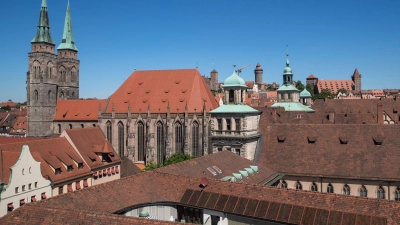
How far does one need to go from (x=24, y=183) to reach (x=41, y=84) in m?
58.7

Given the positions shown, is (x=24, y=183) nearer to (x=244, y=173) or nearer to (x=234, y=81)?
(x=244, y=173)

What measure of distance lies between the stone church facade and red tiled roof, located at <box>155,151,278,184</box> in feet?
215

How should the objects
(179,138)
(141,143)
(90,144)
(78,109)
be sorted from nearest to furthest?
(90,144)
(179,138)
(141,143)
(78,109)

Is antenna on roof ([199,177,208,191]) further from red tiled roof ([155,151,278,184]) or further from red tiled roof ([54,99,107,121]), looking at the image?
red tiled roof ([54,99,107,121])

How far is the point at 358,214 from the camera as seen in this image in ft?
63.6

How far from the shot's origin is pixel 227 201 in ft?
76.1

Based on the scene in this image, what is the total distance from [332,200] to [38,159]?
3363 centimetres

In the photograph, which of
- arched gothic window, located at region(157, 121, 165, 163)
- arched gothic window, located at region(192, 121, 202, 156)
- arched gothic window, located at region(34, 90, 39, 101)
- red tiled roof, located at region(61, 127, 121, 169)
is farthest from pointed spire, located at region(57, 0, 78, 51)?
arched gothic window, located at region(192, 121, 202, 156)

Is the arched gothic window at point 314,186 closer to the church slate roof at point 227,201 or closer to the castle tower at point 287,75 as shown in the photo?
the church slate roof at point 227,201

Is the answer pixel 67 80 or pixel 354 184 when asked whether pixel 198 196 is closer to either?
pixel 354 184

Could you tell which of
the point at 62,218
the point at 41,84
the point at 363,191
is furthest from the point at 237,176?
the point at 41,84

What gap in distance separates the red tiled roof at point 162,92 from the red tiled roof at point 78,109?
12.2 metres

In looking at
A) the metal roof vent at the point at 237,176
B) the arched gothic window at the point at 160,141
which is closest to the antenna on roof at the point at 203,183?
the metal roof vent at the point at 237,176

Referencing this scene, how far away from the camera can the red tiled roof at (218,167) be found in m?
30.7
